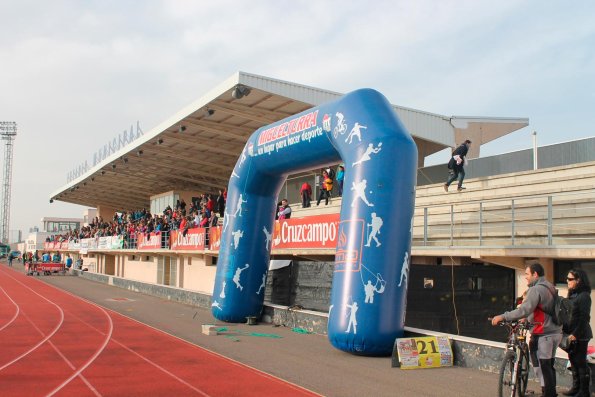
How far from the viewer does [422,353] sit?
386 inches

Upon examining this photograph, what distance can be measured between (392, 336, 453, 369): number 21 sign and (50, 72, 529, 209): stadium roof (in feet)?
44.2

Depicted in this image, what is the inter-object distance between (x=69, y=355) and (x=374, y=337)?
18.7 ft

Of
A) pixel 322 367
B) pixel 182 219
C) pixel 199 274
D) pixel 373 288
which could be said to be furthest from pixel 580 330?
pixel 182 219

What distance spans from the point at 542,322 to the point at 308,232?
9.77 m

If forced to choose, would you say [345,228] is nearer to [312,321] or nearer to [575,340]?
[312,321]

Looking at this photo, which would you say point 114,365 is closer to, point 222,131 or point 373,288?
point 373,288

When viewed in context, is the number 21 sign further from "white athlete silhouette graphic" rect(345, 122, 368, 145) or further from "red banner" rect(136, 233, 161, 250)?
"red banner" rect(136, 233, 161, 250)

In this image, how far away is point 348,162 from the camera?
1175cm

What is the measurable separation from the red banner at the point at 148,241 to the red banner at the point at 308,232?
15.5m

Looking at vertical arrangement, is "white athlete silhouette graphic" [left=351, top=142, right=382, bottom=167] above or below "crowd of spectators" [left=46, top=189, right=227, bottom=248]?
above

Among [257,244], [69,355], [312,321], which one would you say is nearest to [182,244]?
[257,244]

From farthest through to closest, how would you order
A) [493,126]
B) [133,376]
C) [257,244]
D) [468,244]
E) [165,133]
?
1. [165,133]
2. [493,126]
3. [257,244]
4. [468,244]
5. [133,376]

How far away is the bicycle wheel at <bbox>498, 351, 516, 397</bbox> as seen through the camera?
268 inches

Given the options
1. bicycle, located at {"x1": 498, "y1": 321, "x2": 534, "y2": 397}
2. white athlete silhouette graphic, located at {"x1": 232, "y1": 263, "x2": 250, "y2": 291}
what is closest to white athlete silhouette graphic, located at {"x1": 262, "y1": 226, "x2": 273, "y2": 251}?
white athlete silhouette graphic, located at {"x1": 232, "y1": 263, "x2": 250, "y2": 291}
